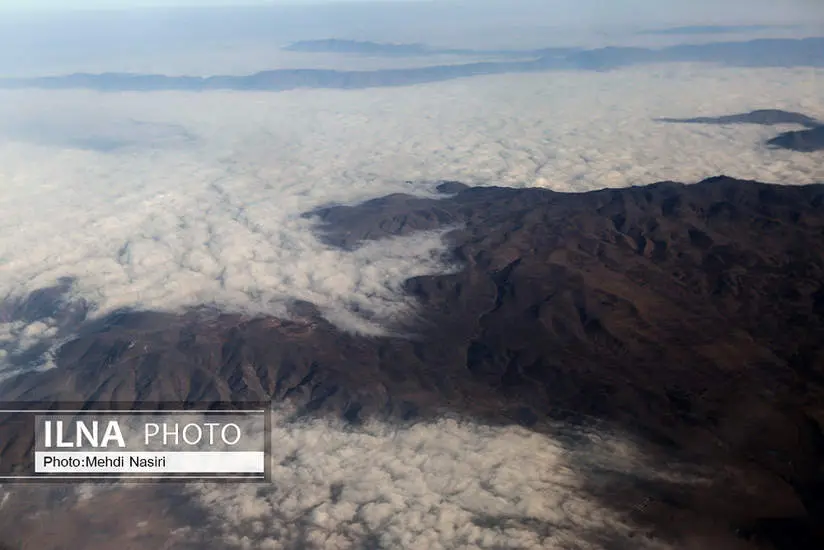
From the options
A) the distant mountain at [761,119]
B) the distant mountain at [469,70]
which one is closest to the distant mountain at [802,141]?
the distant mountain at [761,119]

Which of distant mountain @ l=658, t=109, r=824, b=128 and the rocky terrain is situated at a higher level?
distant mountain @ l=658, t=109, r=824, b=128

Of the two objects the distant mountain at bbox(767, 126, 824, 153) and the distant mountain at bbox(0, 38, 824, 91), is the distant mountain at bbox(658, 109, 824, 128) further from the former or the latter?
the distant mountain at bbox(0, 38, 824, 91)

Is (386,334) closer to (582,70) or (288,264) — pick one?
(288,264)

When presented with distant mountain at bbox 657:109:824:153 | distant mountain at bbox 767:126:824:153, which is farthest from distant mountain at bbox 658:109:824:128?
distant mountain at bbox 767:126:824:153

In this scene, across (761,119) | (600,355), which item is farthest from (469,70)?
(600,355)

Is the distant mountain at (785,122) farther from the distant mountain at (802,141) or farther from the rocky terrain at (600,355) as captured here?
the rocky terrain at (600,355)

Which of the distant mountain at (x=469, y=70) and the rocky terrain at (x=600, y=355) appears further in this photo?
the distant mountain at (x=469, y=70)

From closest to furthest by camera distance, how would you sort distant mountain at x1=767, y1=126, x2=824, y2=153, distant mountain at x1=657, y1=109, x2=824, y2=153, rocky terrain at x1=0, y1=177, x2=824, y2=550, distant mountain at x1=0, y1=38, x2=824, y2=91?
rocky terrain at x1=0, y1=177, x2=824, y2=550
distant mountain at x1=767, y1=126, x2=824, y2=153
distant mountain at x1=657, y1=109, x2=824, y2=153
distant mountain at x1=0, y1=38, x2=824, y2=91
